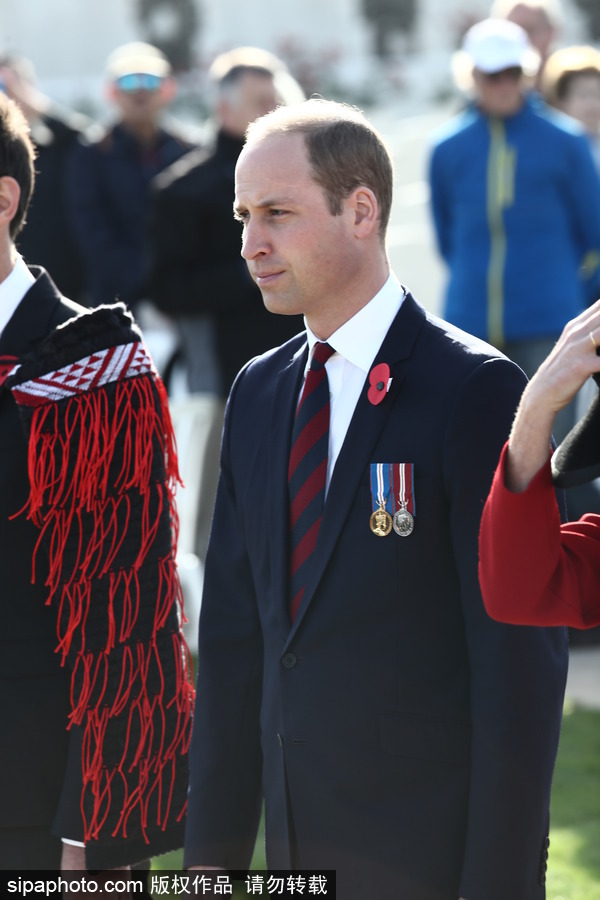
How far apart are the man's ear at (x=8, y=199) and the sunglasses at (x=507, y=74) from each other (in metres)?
3.69

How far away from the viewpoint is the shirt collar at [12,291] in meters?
3.11

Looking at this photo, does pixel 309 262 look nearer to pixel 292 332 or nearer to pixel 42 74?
pixel 292 332

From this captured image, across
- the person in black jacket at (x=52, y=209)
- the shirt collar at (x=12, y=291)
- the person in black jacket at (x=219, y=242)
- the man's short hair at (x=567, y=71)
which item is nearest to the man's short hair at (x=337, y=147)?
the shirt collar at (x=12, y=291)

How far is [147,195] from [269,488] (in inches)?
209

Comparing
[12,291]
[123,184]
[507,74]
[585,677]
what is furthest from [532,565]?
[123,184]

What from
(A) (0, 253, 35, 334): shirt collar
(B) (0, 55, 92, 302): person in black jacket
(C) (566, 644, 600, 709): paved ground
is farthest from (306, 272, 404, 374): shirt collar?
(B) (0, 55, 92, 302): person in black jacket

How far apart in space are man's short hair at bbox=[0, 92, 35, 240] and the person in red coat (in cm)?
135

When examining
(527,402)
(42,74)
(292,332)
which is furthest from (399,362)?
(42,74)

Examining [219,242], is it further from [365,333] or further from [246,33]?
[246,33]

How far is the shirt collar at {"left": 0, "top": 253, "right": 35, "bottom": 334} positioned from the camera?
311 centimetres

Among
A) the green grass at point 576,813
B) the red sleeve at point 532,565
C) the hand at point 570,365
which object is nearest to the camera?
the hand at point 570,365

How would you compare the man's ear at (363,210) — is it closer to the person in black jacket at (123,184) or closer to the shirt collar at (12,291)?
the shirt collar at (12,291)

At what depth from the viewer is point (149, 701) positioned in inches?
117

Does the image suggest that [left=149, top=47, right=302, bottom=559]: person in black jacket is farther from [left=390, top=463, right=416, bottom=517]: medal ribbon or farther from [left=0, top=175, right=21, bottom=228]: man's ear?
[left=390, top=463, right=416, bottom=517]: medal ribbon
